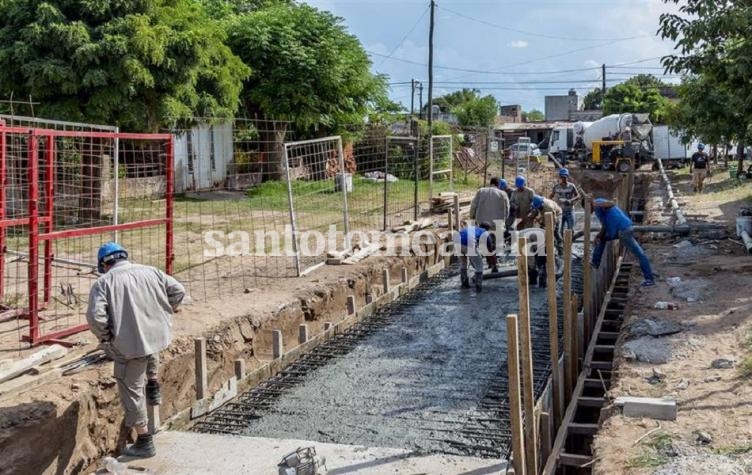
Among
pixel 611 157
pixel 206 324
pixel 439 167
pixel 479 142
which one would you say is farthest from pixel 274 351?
pixel 611 157

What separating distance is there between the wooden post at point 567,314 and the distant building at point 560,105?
70690 mm

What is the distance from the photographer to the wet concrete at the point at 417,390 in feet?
20.8

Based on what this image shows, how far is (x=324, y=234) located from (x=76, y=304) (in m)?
6.45

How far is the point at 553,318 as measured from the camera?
6.17 meters

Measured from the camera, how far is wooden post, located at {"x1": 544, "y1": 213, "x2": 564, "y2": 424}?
6074 millimetres

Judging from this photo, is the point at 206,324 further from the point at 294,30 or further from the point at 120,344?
the point at 294,30

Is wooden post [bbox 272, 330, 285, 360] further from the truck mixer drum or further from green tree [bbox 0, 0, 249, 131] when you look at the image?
green tree [bbox 0, 0, 249, 131]

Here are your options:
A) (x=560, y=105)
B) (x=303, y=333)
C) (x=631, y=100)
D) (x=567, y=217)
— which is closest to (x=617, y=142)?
(x=567, y=217)

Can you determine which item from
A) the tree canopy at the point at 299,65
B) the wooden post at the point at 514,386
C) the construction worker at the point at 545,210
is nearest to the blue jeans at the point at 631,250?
the construction worker at the point at 545,210

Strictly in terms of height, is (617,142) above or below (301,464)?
above

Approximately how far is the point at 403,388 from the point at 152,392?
2.55 meters

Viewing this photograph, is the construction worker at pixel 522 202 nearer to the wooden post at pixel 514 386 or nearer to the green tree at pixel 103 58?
the green tree at pixel 103 58

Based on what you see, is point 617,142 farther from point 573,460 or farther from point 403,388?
point 573,460

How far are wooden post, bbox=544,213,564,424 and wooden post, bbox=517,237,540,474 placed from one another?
90cm
